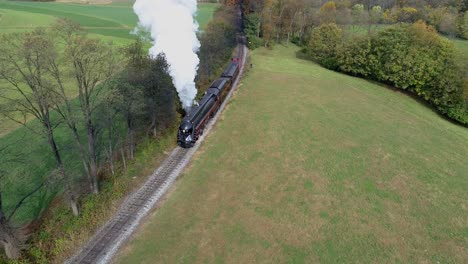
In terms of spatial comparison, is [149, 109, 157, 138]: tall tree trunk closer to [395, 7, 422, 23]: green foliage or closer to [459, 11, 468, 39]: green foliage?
[395, 7, 422, 23]: green foliage

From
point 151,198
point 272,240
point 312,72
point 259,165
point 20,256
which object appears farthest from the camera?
point 312,72

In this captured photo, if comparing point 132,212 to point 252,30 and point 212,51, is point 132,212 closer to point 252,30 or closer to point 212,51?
point 212,51

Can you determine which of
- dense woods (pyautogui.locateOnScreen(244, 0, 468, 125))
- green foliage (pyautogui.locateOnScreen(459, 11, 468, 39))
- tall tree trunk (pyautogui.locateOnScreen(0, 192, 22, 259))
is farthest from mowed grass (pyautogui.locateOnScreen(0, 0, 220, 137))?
green foliage (pyautogui.locateOnScreen(459, 11, 468, 39))

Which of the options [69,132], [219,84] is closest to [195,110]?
[219,84]

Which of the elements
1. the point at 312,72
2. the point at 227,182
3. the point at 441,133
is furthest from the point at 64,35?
the point at 312,72

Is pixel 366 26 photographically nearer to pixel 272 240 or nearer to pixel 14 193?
pixel 272 240

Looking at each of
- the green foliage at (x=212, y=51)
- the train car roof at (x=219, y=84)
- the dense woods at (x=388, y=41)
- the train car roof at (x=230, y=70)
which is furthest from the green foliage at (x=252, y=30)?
the train car roof at (x=219, y=84)
